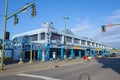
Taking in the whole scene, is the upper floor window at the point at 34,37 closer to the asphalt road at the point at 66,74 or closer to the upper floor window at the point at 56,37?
the upper floor window at the point at 56,37

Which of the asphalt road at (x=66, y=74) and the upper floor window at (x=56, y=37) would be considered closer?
the asphalt road at (x=66, y=74)

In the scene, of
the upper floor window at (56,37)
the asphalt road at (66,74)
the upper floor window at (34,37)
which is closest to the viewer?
the asphalt road at (66,74)

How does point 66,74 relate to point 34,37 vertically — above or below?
below

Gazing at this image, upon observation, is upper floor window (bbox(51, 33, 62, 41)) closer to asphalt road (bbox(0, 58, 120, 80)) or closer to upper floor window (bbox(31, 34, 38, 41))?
upper floor window (bbox(31, 34, 38, 41))

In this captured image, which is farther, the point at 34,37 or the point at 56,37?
the point at 34,37

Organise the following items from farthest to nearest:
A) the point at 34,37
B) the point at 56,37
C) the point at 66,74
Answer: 1. the point at 34,37
2. the point at 56,37
3. the point at 66,74

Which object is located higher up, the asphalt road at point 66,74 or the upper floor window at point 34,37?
the upper floor window at point 34,37

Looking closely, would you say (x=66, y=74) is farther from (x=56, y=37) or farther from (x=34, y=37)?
(x=34, y=37)

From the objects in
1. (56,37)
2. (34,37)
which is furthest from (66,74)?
(34,37)

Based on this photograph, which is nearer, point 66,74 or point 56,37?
point 66,74

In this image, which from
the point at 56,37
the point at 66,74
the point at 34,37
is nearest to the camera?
the point at 66,74

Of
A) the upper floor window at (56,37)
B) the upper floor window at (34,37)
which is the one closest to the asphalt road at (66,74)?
the upper floor window at (56,37)

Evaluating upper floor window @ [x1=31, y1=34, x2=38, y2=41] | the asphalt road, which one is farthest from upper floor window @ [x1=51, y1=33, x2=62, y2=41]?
the asphalt road

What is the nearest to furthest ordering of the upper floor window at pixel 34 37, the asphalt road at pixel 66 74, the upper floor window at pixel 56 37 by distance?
the asphalt road at pixel 66 74 < the upper floor window at pixel 56 37 < the upper floor window at pixel 34 37
